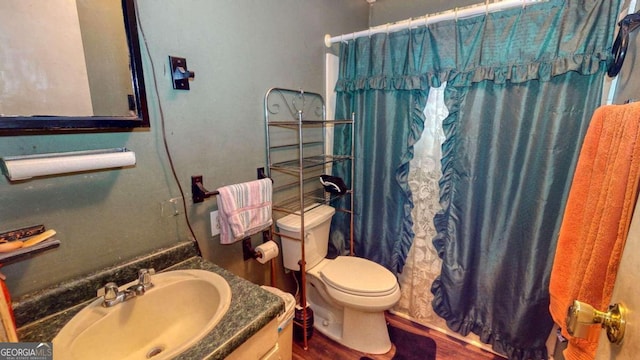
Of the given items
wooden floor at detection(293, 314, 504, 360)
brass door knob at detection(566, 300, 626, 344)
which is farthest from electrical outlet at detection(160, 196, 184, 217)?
brass door knob at detection(566, 300, 626, 344)

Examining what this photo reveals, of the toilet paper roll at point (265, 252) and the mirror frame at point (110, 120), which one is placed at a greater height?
the mirror frame at point (110, 120)

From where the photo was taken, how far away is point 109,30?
89cm

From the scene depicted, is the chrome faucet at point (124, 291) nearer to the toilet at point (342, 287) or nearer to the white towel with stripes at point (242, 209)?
the white towel with stripes at point (242, 209)

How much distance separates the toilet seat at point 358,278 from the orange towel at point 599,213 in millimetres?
813

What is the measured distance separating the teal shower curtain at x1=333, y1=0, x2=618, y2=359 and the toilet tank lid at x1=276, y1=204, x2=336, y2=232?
333 millimetres

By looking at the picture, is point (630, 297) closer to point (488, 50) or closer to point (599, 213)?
point (599, 213)

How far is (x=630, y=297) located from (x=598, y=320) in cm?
8

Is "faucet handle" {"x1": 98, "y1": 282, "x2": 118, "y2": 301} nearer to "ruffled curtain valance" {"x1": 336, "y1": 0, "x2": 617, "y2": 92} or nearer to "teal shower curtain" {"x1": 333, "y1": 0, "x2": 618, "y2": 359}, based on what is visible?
"teal shower curtain" {"x1": 333, "y1": 0, "x2": 618, "y2": 359}

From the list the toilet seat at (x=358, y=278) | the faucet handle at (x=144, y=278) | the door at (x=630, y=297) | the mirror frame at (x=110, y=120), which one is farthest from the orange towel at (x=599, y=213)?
the mirror frame at (x=110, y=120)

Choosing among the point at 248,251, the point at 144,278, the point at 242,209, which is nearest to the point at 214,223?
the point at 242,209

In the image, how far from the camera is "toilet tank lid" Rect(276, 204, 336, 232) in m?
1.59

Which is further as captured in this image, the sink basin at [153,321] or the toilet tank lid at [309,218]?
the toilet tank lid at [309,218]

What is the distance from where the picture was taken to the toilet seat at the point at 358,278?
1.53 m

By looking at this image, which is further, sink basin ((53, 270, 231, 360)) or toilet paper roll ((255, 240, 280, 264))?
toilet paper roll ((255, 240, 280, 264))
